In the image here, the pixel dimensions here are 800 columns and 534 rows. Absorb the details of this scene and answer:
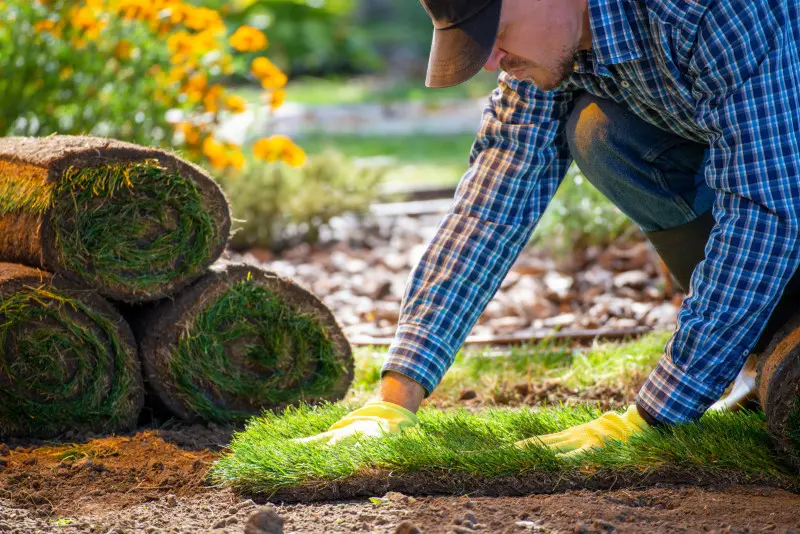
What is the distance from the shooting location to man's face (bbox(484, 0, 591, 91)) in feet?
7.25

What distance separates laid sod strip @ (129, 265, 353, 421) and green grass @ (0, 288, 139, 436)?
0.13m

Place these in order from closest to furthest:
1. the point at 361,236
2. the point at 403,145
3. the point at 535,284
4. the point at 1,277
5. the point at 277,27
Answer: the point at 1,277 < the point at 535,284 < the point at 361,236 < the point at 403,145 < the point at 277,27

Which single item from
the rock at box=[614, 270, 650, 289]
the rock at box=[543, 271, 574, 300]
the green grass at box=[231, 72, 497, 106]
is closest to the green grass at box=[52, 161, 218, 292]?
the rock at box=[543, 271, 574, 300]

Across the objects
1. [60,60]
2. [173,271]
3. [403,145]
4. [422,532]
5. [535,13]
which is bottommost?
[403,145]

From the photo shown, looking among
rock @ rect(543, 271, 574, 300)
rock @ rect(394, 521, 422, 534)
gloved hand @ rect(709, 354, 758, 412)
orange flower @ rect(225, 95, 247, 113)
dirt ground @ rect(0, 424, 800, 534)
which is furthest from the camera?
orange flower @ rect(225, 95, 247, 113)

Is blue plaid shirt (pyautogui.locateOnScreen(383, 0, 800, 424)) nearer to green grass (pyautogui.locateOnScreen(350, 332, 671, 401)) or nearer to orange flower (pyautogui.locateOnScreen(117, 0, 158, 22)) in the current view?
green grass (pyautogui.locateOnScreen(350, 332, 671, 401))

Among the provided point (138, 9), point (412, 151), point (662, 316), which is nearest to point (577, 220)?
point (662, 316)

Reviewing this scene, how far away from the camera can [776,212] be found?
6.93 feet

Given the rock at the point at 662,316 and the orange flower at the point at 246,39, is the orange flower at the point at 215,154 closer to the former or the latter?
the orange flower at the point at 246,39

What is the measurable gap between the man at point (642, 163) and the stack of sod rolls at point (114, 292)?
569mm

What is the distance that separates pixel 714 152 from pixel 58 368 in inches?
74.7

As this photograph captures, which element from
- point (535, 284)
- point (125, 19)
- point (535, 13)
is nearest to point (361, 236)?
point (535, 284)

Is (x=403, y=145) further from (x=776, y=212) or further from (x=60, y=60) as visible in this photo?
(x=776, y=212)

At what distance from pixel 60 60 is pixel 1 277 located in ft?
7.40
